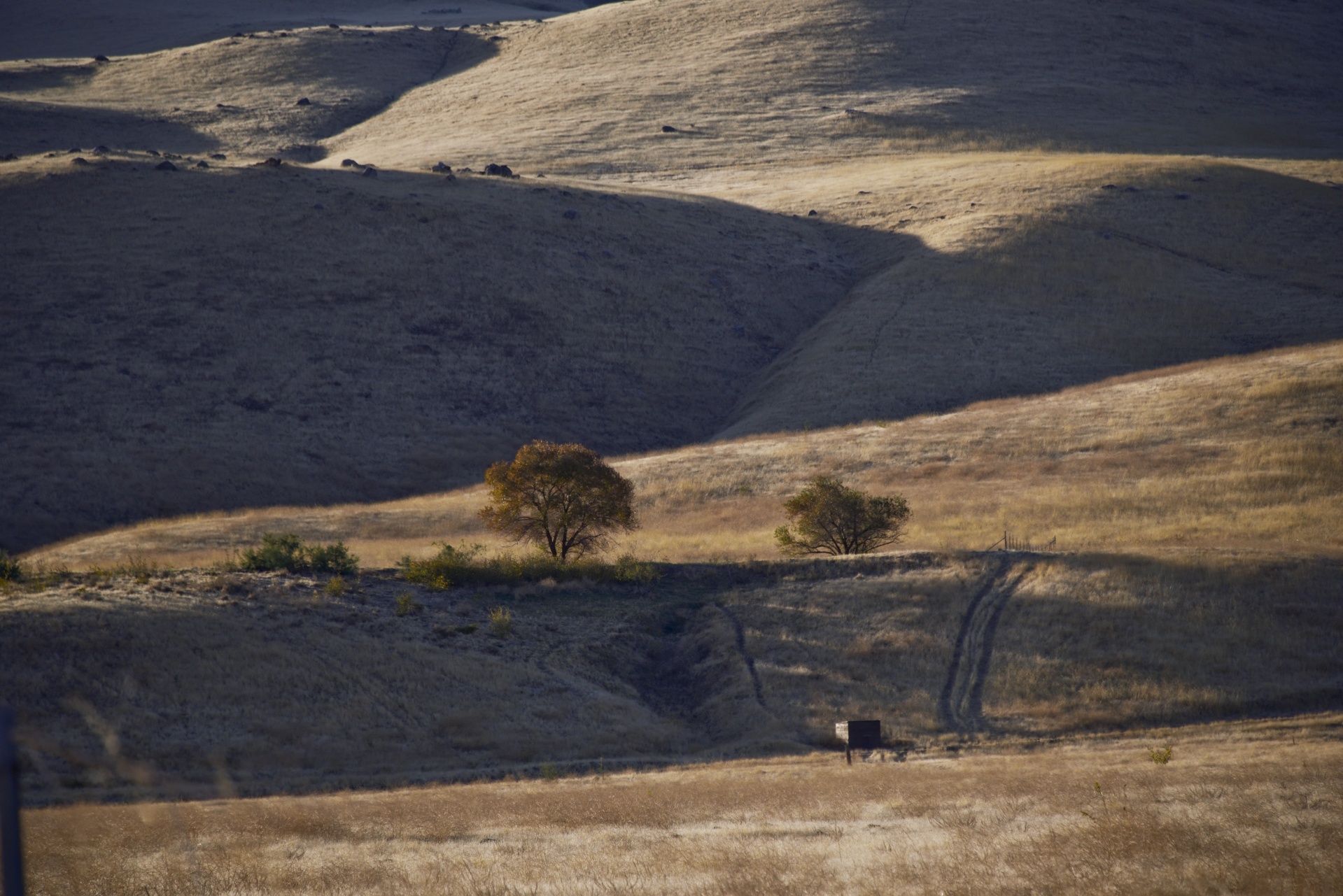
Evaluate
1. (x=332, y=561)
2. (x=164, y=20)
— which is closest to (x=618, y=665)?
(x=332, y=561)

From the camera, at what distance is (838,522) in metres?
29.3

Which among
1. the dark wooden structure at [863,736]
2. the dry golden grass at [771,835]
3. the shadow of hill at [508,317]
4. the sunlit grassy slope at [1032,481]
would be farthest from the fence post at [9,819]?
the shadow of hill at [508,317]

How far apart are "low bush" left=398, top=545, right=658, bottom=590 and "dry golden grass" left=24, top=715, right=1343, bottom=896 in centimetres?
1042

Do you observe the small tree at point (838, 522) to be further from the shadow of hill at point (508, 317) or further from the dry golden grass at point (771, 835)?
the shadow of hill at point (508, 317)

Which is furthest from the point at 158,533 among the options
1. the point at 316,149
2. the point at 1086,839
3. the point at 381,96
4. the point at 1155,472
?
the point at 381,96

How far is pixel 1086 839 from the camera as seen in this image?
1094 centimetres

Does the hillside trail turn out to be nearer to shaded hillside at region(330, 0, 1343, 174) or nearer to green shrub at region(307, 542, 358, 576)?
green shrub at region(307, 542, 358, 576)

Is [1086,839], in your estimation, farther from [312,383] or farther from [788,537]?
[312,383]

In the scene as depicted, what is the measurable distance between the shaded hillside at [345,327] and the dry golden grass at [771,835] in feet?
99.8

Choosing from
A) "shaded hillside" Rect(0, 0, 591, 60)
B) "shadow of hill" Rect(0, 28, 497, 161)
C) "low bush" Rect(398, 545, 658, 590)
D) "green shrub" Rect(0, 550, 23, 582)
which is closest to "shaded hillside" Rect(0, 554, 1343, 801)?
"low bush" Rect(398, 545, 658, 590)

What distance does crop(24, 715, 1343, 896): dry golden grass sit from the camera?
9.70m

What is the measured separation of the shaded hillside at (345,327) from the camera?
43.7 meters

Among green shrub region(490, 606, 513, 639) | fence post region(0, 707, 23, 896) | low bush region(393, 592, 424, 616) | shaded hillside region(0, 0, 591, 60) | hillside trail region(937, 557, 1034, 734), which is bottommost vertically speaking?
hillside trail region(937, 557, 1034, 734)

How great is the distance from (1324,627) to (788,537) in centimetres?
1329
